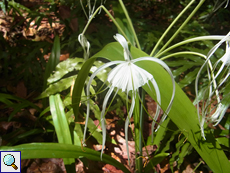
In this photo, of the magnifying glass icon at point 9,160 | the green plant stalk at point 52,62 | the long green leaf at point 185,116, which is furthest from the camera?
the green plant stalk at point 52,62

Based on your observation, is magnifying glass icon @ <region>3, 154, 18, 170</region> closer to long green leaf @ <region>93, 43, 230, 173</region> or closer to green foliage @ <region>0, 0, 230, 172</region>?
green foliage @ <region>0, 0, 230, 172</region>

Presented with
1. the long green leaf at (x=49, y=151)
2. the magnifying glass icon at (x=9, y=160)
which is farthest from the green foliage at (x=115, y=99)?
the magnifying glass icon at (x=9, y=160)

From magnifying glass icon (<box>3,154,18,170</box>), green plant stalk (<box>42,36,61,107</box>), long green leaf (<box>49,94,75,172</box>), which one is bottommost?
magnifying glass icon (<box>3,154,18,170</box>)

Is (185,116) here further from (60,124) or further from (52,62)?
(52,62)

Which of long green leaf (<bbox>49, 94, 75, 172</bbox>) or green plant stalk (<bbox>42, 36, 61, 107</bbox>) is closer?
long green leaf (<bbox>49, 94, 75, 172</bbox>)

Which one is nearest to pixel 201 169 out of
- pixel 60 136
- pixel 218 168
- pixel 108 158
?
pixel 218 168

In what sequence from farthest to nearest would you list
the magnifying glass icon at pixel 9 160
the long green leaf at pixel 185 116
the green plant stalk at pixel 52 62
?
the green plant stalk at pixel 52 62 → the magnifying glass icon at pixel 9 160 → the long green leaf at pixel 185 116

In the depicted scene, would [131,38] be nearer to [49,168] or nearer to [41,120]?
[41,120]

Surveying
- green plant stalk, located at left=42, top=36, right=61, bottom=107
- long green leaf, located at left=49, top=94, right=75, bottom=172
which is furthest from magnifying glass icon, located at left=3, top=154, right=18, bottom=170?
green plant stalk, located at left=42, top=36, right=61, bottom=107

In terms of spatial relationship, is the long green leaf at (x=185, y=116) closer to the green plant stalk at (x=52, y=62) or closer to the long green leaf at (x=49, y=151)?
the long green leaf at (x=49, y=151)
